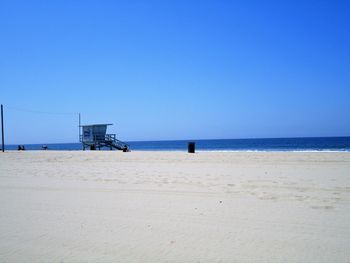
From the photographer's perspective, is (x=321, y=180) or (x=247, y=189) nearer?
(x=247, y=189)

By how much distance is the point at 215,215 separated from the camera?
5.02 m

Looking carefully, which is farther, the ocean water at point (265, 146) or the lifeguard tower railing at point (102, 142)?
the ocean water at point (265, 146)

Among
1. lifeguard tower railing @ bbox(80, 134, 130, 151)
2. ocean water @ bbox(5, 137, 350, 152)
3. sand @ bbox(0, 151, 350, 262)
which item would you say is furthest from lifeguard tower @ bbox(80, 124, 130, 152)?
sand @ bbox(0, 151, 350, 262)

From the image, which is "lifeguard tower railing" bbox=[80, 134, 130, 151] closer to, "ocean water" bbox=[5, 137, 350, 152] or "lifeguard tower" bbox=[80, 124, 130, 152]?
"lifeguard tower" bbox=[80, 124, 130, 152]

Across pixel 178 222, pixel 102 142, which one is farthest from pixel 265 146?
pixel 178 222

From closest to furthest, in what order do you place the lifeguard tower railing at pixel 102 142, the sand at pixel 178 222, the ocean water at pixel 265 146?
the sand at pixel 178 222
the lifeguard tower railing at pixel 102 142
the ocean water at pixel 265 146

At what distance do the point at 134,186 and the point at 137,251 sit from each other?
417 cm

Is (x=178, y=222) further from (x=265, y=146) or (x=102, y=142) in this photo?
(x=265, y=146)

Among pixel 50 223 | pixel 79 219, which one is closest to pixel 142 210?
pixel 79 219

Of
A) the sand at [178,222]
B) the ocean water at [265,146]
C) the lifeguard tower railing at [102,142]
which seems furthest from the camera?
the ocean water at [265,146]

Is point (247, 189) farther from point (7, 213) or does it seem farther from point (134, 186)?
point (7, 213)

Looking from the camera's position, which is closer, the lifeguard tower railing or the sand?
the sand

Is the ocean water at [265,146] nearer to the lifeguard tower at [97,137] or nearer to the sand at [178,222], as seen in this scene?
the lifeguard tower at [97,137]

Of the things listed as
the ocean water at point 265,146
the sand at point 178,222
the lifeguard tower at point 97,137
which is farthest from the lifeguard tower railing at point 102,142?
Answer: the sand at point 178,222
